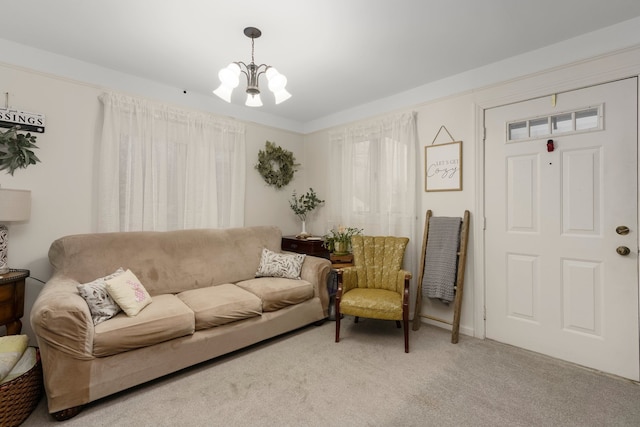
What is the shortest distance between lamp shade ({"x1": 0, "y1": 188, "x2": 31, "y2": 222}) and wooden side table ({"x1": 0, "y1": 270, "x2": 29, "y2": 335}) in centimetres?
41

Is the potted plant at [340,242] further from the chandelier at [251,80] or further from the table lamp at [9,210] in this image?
the table lamp at [9,210]

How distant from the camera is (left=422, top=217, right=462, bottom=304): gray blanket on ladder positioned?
2.87m

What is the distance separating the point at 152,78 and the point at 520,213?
383cm

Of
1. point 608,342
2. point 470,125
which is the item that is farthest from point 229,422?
point 470,125

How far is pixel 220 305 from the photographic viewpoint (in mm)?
2398

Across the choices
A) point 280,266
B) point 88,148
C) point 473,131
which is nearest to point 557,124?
point 473,131

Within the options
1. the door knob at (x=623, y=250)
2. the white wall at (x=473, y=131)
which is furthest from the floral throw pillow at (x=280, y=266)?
the door knob at (x=623, y=250)

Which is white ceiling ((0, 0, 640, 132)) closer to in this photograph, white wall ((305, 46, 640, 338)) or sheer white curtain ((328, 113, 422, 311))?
white wall ((305, 46, 640, 338))

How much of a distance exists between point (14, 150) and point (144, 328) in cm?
188

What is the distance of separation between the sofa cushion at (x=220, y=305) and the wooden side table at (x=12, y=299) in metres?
1.09

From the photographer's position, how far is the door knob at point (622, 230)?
2.14 m

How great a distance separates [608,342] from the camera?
2211 millimetres

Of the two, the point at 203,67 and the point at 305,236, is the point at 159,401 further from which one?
the point at 203,67

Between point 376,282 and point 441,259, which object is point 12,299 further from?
point 441,259
